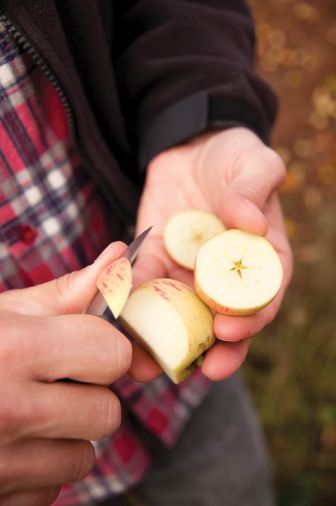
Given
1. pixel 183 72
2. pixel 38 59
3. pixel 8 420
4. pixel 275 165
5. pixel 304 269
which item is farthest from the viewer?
pixel 304 269

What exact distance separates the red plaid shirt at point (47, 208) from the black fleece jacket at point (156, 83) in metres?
0.06

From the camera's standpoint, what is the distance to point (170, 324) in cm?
89

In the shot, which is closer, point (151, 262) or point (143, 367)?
point (143, 367)

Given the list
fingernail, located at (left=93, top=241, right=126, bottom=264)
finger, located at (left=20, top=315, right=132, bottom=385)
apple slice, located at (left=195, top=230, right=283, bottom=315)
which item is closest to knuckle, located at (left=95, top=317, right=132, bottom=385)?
finger, located at (left=20, top=315, right=132, bottom=385)

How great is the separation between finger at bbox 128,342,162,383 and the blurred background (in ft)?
3.93

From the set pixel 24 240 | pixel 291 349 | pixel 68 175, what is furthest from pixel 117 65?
pixel 291 349

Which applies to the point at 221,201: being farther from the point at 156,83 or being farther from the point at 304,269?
the point at 304,269

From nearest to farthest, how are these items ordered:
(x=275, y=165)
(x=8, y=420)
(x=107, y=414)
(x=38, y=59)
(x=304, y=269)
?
1. (x=8, y=420)
2. (x=107, y=414)
3. (x=38, y=59)
4. (x=275, y=165)
5. (x=304, y=269)

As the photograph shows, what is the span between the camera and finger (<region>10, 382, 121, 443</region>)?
675mm

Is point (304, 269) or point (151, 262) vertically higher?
point (151, 262)

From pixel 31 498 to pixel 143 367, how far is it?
28 cm

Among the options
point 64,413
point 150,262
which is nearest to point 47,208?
point 150,262

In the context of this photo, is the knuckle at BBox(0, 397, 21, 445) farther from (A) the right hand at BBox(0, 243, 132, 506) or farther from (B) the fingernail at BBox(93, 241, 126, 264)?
(B) the fingernail at BBox(93, 241, 126, 264)

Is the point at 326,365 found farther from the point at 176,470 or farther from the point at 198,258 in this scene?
the point at 198,258
